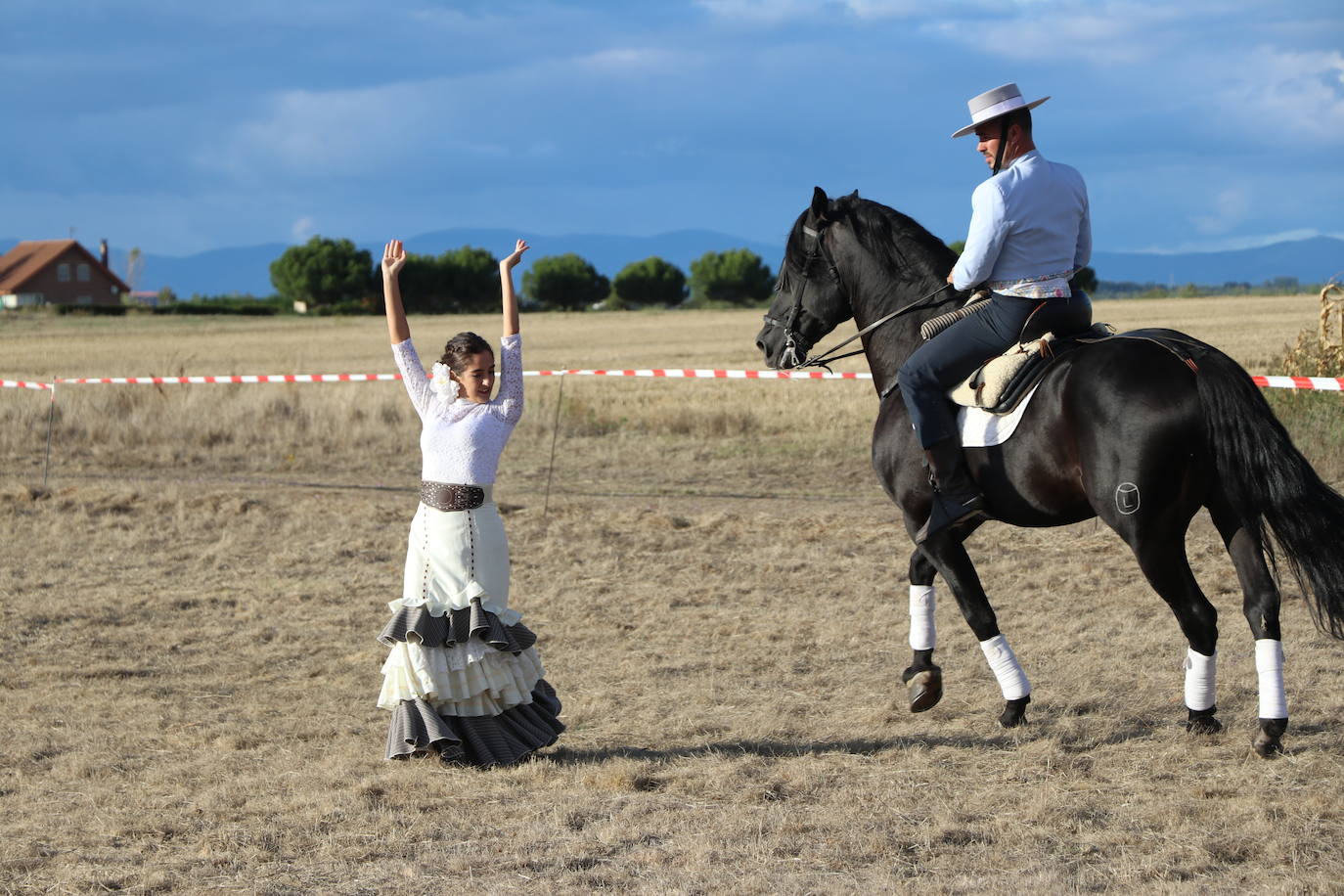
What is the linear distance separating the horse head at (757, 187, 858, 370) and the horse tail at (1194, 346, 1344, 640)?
198cm

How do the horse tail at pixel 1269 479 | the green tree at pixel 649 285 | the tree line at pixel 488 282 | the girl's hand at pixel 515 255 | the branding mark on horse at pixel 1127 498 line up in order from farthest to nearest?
the green tree at pixel 649 285 < the tree line at pixel 488 282 < the girl's hand at pixel 515 255 < the branding mark on horse at pixel 1127 498 < the horse tail at pixel 1269 479

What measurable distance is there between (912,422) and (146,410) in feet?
46.2

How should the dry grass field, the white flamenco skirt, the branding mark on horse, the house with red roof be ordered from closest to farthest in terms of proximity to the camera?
the dry grass field < the branding mark on horse < the white flamenco skirt < the house with red roof

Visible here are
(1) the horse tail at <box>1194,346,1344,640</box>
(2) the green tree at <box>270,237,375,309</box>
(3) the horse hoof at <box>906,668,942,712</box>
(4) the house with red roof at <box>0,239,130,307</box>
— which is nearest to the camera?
(1) the horse tail at <box>1194,346,1344,640</box>

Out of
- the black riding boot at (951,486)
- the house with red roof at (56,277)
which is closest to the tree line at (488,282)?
the house with red roof at (56,277)

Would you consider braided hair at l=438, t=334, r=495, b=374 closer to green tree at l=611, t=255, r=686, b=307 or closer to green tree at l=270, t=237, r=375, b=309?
green tree at l=270, t=237, r=375, b=309

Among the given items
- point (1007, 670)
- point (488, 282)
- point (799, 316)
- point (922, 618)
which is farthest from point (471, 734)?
point (488, 282)

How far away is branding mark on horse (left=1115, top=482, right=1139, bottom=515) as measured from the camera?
512cm

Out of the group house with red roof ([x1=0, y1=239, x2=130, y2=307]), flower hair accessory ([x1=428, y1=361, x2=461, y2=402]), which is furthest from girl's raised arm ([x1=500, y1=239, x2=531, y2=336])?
house with red roof ([x1=0, y1=239, x2=130, y2=307])

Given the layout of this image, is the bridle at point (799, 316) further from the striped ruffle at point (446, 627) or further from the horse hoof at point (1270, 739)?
the horse hoof at point (1270, 739)

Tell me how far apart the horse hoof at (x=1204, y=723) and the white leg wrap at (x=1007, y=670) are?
0.67 m

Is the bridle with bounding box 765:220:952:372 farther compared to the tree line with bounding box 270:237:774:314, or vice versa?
the tree line with bounding box 270:237:774:314

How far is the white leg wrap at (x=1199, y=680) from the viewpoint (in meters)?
5.54

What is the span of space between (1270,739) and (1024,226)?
2.27m
